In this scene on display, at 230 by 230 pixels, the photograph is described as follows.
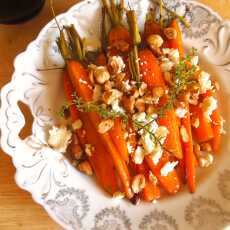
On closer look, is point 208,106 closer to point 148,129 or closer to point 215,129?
point 215,129

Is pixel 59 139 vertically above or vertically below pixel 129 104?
below

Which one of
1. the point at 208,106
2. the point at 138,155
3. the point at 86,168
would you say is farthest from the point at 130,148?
the point at 208,106

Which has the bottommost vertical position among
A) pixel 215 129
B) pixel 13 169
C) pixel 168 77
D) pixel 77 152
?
pixel 13 169

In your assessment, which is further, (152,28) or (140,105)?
(152,28)

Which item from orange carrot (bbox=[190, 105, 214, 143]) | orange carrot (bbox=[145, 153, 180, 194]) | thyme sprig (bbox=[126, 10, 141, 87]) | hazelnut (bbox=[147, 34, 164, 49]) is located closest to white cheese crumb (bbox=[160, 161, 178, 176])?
orange carrot (bbox=[145, 153, 180, 194])

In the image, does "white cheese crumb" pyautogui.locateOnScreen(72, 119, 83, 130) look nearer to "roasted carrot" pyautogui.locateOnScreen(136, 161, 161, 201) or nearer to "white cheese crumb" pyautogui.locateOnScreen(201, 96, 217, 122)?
"roasted carrot" pyautogui.locateOnScreen(136, 161, 161, 201)

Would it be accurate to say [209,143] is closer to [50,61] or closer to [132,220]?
[132,220]

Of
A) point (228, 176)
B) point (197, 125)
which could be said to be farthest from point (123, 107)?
point (228, 176)
